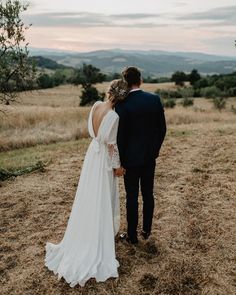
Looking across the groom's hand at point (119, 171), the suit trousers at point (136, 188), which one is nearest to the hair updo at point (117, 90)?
the groom's hand at point (119, 171)

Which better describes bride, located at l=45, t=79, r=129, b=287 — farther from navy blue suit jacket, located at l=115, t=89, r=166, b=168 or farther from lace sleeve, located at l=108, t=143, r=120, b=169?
navy blue suit jacket, located at l=115, t=89, r=166, b=168

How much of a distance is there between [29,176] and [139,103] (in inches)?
239

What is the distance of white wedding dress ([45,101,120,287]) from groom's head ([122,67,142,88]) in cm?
58

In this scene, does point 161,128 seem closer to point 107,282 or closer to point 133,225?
point 133,225

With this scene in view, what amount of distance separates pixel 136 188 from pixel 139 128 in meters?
0.99

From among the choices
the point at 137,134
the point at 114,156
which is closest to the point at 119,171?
the point at 114,156

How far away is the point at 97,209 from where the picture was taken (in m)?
6.14

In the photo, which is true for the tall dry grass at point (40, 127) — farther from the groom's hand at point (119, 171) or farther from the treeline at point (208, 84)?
the treeline at point (208, 84)

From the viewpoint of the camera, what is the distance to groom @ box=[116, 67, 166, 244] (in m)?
6.17

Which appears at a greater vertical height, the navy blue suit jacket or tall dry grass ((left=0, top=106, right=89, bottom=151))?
the navy blue suit jacket

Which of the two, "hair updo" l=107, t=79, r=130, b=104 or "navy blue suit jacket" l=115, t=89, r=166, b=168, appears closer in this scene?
"hair updo" l=107, t=79, r=130, b=104

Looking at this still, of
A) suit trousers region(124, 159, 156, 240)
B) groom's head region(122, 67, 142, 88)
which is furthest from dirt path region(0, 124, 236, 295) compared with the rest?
Result: groom's head region(122, 67, 142, 88)

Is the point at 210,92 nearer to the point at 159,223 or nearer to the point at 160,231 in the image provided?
the point at 159,223

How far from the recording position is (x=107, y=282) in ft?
19.3
